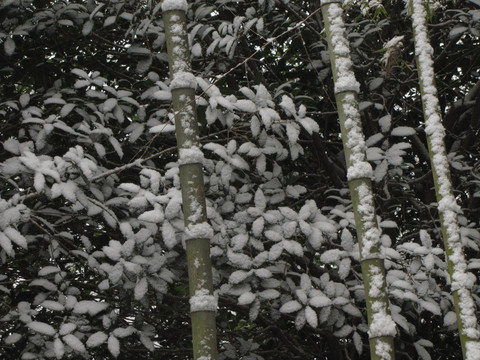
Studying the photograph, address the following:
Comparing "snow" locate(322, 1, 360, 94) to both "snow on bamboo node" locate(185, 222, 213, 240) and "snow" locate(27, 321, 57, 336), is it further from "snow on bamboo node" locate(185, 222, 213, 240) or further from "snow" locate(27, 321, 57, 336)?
"snow" locate(27, 321, 57, 336)

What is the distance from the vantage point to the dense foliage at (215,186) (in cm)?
247

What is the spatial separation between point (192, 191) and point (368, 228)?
48 cm

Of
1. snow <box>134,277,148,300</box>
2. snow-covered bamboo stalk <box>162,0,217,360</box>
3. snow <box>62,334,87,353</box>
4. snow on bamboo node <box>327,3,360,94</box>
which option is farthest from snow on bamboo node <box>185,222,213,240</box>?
snow <box>62,334,87,353</box>

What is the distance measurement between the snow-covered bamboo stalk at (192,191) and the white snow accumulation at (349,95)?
0.41 meters

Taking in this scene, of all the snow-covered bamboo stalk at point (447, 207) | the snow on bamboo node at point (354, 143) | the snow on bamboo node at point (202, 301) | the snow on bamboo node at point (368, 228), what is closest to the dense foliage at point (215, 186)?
the snow-covered bamboo stalk at point (447, 207)

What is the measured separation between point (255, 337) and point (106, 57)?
5.60 ft

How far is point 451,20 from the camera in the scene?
312 cm

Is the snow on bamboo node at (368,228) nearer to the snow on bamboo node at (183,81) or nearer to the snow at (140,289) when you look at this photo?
the snow on bamboo node at (183,81)

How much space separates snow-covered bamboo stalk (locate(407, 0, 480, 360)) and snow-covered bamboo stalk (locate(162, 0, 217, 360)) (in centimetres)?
61

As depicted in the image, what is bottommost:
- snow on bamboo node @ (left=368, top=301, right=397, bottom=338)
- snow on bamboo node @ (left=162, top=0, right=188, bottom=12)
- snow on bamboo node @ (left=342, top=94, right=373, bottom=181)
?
snow on bamboo node @ (left=368, top=301, right=397, bottom=338)

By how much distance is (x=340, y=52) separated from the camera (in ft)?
5.54

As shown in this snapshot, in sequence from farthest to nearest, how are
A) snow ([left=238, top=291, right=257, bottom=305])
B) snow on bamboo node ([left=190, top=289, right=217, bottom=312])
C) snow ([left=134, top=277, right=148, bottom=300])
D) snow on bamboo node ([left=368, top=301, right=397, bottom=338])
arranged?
snow ([left=238, top=291, right=257, bottom=305]) → snow ([left=134, top=277, right=148, bottom=300]) → snow on bamboo node ([left=190, top=289, right=217, bottom=312]) → snow on bamboo node ([left=368, top=301, right=397, bottom=338])

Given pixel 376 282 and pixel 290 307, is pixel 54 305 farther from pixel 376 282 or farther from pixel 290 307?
pixel 376 282

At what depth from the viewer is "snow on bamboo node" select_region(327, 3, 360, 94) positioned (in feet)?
5.48
